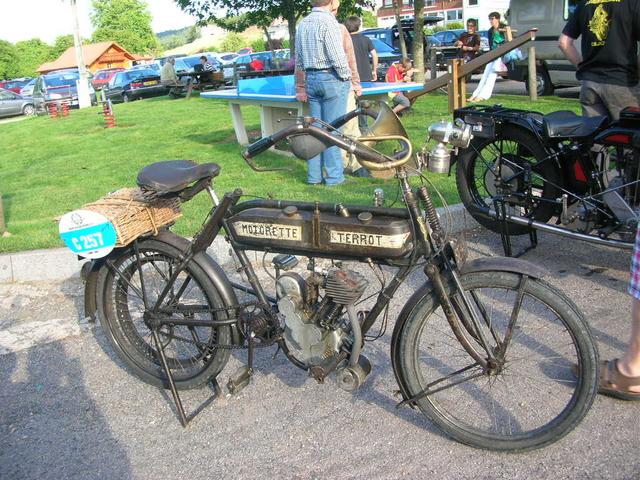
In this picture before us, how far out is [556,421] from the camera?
9.05 ft

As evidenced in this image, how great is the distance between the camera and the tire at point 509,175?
15.6 ft

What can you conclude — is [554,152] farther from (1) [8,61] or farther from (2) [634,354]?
(1) [8,61]

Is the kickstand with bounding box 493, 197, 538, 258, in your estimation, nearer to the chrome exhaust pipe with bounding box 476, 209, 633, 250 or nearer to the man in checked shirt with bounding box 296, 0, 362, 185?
the chrome exhaust pipe with bounding box 476, 209, 633, 250

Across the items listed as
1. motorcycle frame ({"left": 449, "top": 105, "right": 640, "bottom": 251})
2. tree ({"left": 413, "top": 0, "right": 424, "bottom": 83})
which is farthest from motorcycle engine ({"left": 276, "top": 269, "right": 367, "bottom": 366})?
tree ({"left": 413, "top": 0, "right": 424, "bottom": 83})

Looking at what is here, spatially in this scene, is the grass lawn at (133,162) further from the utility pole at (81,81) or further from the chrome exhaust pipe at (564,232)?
the utility pole at (81,81)

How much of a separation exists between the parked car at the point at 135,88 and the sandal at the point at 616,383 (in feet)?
85.2

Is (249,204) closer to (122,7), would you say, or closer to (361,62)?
(361,62)

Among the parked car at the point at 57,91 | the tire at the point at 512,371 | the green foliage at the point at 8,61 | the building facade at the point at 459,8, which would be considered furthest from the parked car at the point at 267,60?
the green foliage at the point at 8,61

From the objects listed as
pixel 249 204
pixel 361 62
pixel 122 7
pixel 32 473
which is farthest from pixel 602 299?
Result: pixel 122 7

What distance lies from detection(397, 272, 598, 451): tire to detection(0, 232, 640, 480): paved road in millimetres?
122

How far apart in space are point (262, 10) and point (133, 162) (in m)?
12.4

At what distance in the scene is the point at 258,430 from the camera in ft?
10.4

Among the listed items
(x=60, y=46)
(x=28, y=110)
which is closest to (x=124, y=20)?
(x=60, y=46)

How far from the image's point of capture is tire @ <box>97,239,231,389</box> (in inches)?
130
